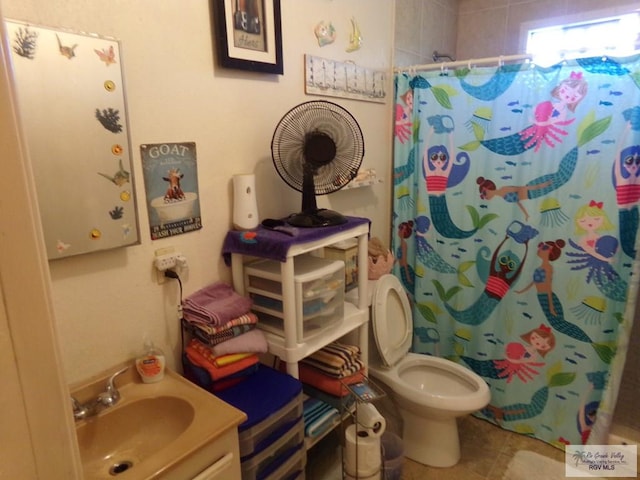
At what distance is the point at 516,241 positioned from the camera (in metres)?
2.05

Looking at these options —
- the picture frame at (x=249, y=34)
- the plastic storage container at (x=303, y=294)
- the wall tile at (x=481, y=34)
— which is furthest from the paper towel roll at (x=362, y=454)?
the wall tile at (x=481, y=34)

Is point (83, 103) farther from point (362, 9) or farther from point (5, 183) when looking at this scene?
point (362, 9)

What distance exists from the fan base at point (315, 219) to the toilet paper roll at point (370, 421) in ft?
2.29

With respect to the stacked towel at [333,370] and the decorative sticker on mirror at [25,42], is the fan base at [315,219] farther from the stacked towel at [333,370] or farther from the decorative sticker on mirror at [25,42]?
the decorative sticker on mirror at [25,42]

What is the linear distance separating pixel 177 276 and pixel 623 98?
75.0 inches

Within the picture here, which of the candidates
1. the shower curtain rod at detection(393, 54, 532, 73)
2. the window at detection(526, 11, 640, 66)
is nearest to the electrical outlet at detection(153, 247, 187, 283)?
the shower curtain rod at detection(393, 54, 532, 73)

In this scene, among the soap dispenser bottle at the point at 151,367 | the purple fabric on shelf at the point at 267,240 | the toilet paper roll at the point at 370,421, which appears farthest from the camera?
the toilet paper roll at the point at 370,421

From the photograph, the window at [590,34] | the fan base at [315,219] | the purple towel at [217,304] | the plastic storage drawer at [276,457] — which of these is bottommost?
the plastic storage drawer at [276,457]

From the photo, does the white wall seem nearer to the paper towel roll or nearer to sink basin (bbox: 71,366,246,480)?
sink basin (bbox: 71,366,246,480)

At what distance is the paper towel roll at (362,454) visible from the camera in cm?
153

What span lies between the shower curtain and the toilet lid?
0.31 meters

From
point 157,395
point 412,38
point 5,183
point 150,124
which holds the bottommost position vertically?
point 157,395

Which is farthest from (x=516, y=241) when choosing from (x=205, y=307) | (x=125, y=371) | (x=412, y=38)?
(x=125, y=371)

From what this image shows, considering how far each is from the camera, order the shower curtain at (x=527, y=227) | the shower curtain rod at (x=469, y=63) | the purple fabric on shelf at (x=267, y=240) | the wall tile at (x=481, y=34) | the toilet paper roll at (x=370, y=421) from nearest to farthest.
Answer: the purple fabric on shelf at (x=267, y=240), the toilet paper roll at (x=370, y=421), the shower curtain at (x=527, y=227), the shower curtain rod at (x=469, y=63), the wall tile at (x=481, y=34)
